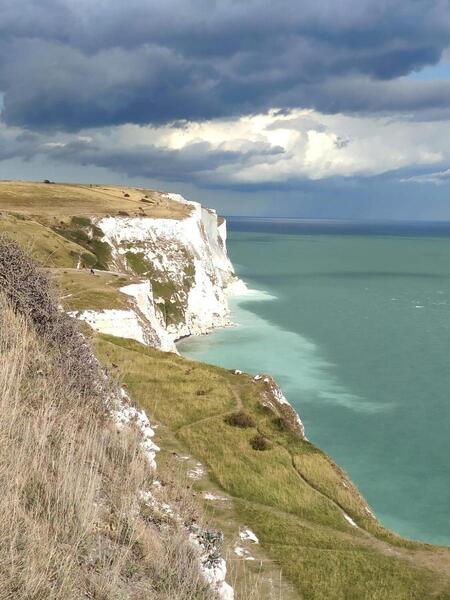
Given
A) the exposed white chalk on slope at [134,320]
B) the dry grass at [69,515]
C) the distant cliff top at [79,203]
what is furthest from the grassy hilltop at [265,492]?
the distant cliff top at [79,203]

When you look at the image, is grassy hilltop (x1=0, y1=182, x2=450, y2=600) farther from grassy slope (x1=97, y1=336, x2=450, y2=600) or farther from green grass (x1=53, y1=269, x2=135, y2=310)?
green grass (x1=53, y1=269, x2=135, y2=310)

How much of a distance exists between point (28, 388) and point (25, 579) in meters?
6.57

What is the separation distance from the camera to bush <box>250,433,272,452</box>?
1089 inches

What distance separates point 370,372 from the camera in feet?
232

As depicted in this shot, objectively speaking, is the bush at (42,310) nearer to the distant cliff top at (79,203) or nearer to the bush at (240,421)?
the bush at (240,421)

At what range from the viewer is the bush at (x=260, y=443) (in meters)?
27.7

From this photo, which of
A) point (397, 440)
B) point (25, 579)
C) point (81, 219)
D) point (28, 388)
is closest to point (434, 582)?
point (28, 388)

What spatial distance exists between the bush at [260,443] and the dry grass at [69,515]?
42.2ft

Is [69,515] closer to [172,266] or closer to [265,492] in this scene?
[265,492]

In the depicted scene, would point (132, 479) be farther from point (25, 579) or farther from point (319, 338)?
point (319, 338)

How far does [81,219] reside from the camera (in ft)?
327

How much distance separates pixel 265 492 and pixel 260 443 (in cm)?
392

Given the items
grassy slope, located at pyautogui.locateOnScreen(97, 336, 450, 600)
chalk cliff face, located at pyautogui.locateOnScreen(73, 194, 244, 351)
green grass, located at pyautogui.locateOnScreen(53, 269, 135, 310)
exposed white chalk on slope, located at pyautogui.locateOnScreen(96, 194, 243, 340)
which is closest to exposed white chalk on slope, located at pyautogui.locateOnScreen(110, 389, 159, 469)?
grassy slope, located at pyautogui.locateOnScreen(97, 336, 450, 600)

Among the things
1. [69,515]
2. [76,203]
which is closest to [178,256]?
[76,203]
